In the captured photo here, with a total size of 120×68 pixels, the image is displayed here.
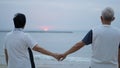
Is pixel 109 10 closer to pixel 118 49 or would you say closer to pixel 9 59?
pixel 118 49

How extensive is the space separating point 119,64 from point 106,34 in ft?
1.52

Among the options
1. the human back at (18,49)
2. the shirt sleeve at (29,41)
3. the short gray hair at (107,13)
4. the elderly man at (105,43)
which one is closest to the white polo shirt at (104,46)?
the elderly man at (105,43)

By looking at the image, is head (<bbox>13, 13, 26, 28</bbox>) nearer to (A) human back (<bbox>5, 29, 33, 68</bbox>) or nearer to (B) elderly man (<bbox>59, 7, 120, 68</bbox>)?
(A) human back (<bbox>5, 29, 33, 68</bbox>)

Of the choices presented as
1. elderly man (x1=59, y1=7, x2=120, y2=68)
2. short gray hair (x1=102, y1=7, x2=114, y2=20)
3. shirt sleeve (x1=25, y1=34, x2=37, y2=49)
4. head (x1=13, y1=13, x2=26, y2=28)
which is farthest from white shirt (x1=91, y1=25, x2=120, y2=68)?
head (x1=13, y1=13, x2=26, y2=28)

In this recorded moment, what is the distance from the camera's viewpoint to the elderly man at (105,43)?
15.4ft

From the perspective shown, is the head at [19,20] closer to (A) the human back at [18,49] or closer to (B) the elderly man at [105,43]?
(A) the human back at [18,49]

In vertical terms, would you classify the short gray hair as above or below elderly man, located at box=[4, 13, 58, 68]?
above

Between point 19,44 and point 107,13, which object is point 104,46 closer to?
point 107,13

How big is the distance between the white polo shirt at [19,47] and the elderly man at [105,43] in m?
0.80

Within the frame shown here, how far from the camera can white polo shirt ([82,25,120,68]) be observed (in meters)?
4.70

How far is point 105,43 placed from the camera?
4.73 meters

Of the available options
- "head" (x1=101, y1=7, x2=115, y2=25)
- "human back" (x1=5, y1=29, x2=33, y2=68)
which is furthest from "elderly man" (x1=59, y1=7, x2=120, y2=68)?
"human back" (x1=5, y1=29, x2=33, y2=68)

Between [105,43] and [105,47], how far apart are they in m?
0.05

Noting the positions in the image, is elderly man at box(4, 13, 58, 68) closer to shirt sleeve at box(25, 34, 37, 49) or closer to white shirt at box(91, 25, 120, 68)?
shirt sleeve at box(25, 34, 37, 49)
